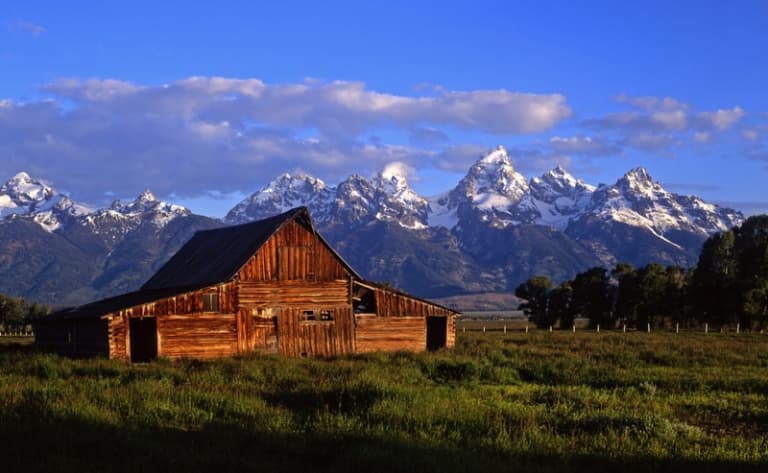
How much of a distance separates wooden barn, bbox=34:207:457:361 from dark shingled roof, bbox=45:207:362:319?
98 mm

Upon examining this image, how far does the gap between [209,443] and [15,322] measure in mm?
95785

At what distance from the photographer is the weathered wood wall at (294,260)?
130ft

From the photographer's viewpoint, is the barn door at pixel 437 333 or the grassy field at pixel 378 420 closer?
the grassy field at pixel 378 420

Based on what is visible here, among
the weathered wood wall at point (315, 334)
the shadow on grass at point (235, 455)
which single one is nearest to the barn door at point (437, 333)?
the weathered wood wall at point (315, 334)

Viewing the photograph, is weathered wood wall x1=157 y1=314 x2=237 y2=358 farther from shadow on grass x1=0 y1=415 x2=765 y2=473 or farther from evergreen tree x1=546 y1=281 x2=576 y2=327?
evergreen tree x1=546 y1=281 x2=576 y2=327

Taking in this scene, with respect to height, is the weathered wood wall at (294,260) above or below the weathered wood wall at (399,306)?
above

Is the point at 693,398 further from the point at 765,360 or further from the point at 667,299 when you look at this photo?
the point at 667,299

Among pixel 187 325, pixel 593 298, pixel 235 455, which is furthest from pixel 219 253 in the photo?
pixel 593 298

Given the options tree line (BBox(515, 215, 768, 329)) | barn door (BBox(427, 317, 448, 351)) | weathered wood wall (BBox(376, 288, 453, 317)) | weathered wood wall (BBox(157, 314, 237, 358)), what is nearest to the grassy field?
weathered wood wall (BBox(157, 314, 237, 358))

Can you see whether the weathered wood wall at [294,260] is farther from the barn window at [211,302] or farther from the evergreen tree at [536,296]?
the evergreen tree at [536,296]

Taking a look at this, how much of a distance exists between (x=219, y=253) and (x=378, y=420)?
28842 millimetres

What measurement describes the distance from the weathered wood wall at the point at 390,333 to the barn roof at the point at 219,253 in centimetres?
238

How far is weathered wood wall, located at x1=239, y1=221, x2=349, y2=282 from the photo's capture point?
39656 millimetres

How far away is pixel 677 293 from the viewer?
8131 centimetres
